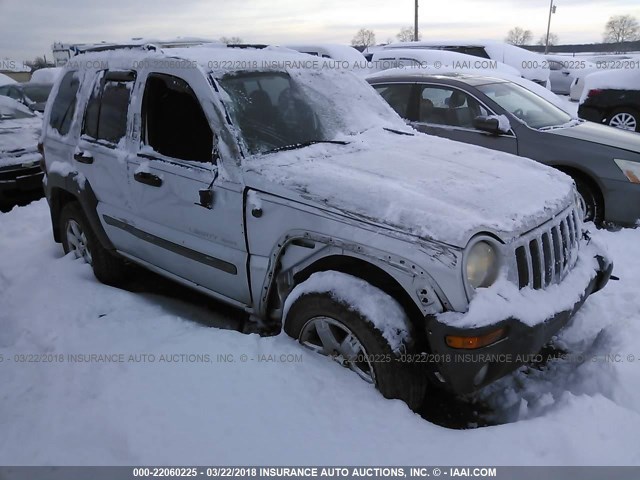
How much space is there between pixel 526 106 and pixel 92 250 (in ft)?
15.3

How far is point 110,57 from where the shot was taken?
3.95 meters

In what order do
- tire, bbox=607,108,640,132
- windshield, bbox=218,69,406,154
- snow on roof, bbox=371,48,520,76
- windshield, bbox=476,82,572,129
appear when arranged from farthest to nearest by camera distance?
snow on roof, bbox=371,48,520,76, tire, bbox=607,108,640,132, windshield, bbox=476,82,572,129, windshield, bbox=218,69,406,154

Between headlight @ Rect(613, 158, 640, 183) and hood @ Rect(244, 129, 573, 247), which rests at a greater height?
hood @ Rect(244, 129, 573, 247)

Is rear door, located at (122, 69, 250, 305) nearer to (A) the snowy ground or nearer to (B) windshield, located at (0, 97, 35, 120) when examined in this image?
(A) the snowy ground

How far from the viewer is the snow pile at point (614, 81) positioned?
9.20m

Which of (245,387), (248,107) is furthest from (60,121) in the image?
(245,387)

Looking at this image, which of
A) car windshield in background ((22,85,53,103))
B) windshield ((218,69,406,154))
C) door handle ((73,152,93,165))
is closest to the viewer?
windshield ((218,69,406,154))

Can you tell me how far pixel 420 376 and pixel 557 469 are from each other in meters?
0.69

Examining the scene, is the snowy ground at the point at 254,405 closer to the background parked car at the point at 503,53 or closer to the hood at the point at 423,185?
the hood at the point at 423,185

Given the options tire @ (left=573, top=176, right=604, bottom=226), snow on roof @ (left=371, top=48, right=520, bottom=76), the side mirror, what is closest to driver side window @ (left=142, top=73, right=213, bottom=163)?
the side mirror

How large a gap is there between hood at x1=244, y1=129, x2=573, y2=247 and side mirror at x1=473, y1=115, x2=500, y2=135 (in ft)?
6.16

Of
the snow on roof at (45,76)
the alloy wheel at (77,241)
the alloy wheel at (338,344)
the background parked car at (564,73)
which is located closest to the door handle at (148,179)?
the alloy wheel at (77,241)

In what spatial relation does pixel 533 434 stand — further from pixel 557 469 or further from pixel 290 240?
pixel 290 240

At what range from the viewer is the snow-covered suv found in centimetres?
237
